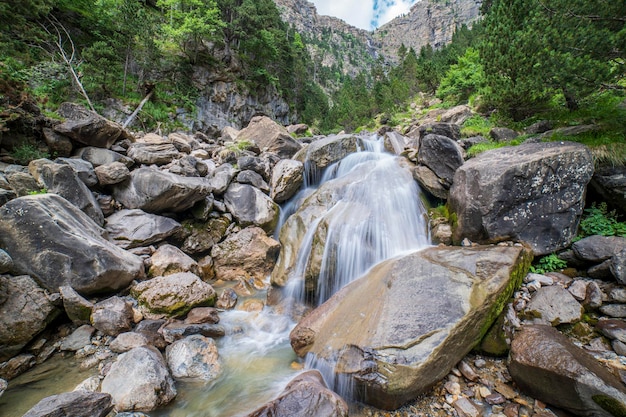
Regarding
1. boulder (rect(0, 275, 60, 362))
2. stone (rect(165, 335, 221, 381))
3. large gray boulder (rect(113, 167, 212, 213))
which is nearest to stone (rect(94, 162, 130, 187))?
large gray boulder (rect(113, 167, 212, 213))

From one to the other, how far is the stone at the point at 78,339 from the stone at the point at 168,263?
6.51 feet

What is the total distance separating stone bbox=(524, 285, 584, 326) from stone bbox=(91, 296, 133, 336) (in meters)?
7.96

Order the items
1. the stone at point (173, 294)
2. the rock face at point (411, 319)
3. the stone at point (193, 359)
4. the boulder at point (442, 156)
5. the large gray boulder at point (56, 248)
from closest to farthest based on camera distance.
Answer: the rock face at point (411, 319) → the stone at point (193, 359) → the large gray boulder at point (56, 248) → the stone at point (173, 294) → the boulder at point (442, 156)

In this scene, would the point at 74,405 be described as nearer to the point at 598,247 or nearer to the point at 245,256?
the point at 245,256

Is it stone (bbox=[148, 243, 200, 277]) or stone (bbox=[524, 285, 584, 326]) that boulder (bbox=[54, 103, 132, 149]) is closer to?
stone (bbox=[148, 243, 200, 277])

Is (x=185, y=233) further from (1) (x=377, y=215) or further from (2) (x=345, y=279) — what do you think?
(1) (x=377, y=215)

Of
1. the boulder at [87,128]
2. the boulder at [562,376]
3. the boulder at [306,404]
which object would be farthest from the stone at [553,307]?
the boulder at [87,128]

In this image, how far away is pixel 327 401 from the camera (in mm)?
3561

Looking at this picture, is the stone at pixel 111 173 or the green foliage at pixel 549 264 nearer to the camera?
the green foliage at pixel 549 264

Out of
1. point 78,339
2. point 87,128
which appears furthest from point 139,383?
point 87,128

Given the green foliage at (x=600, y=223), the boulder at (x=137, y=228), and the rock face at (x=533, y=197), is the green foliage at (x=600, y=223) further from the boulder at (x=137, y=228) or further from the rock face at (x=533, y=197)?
the boulder at (x=137, y=228)

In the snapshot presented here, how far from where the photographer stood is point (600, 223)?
227 inches

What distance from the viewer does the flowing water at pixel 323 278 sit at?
444cm

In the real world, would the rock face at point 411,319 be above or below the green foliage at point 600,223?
below
